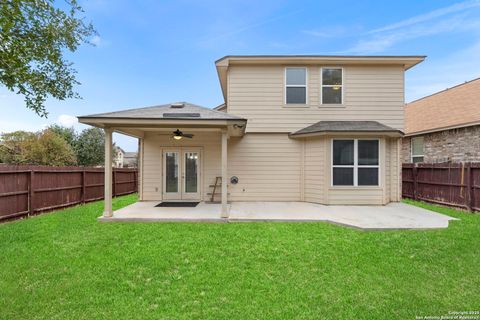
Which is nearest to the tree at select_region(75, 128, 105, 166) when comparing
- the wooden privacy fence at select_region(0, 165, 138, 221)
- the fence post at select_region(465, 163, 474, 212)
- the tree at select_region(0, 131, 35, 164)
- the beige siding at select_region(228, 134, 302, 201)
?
the tree at select_region(0, 131, 35, 164)

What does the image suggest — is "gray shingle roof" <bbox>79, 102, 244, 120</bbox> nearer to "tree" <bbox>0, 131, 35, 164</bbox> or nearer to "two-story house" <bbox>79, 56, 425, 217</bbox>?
"two-story house" <bbox>79, 56, 425, 217</bbox>

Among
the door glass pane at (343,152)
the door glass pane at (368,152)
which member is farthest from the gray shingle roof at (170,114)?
the door glass pane at (368,152)

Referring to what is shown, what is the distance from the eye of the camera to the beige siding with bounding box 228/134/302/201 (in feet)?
30.9

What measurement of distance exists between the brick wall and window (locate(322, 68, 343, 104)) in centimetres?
558

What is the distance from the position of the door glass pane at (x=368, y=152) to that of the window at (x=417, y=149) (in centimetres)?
608

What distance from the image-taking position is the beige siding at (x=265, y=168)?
30.9ft

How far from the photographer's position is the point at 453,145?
10.7m

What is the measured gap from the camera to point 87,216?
23.3 feet

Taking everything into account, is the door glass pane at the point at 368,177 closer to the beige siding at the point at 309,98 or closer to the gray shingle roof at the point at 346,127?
the gray shingle roof at the point at 346,127

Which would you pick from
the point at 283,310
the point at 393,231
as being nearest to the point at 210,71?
the point at 393,231

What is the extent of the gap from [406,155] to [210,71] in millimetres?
14439

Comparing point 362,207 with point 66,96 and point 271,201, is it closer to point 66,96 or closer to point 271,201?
point 271,201

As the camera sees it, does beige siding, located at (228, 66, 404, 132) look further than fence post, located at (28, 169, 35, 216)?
Yes

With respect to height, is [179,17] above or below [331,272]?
above
